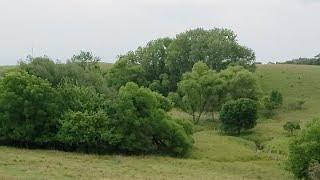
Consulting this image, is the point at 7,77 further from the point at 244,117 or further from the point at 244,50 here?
the point at 244,50

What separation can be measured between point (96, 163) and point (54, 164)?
16.9 ft

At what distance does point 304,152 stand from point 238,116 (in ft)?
85.0

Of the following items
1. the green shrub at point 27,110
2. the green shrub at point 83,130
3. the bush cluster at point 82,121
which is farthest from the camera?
the green shrub at point 27,110

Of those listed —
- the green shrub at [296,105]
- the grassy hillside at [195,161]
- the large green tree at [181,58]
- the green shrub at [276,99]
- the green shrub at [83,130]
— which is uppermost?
the large green tree at [181,58]

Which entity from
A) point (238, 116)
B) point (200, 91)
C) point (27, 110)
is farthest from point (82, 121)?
point (200, 91)

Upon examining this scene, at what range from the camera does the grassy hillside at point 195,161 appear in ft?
124

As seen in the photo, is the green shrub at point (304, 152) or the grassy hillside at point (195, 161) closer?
the grassy hillside at point (195, 161)

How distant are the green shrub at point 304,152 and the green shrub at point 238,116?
2397cm

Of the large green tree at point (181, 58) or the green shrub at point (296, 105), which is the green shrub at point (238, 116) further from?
the large green tree at point (181, 58)

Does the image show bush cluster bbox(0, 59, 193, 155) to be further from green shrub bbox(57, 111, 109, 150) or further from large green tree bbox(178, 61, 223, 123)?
large green tree bbox(178, 61, 223, 123)

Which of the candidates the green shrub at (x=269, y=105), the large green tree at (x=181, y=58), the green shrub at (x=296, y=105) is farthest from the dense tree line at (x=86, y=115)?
the large green tree at (x=181, y=58)

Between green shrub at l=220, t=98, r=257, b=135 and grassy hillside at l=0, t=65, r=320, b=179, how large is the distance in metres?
1.28

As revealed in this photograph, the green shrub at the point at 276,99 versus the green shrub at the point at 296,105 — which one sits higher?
the green shrub at the point at 276,99

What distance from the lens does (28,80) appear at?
189ft
